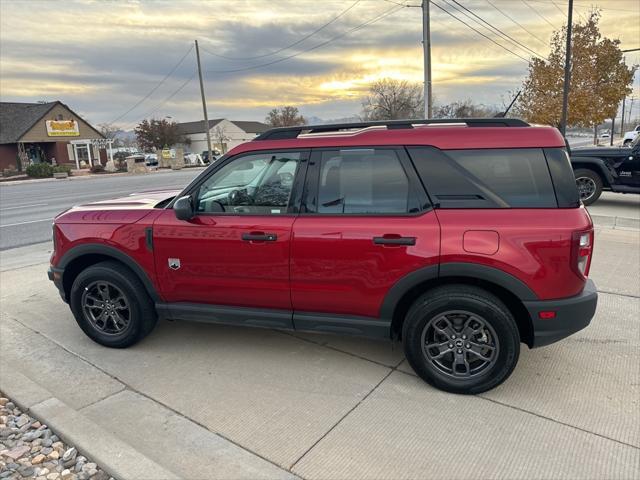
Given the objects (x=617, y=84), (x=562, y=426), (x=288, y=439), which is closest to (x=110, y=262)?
(x=288, y=439)

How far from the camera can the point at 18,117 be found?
43750mm

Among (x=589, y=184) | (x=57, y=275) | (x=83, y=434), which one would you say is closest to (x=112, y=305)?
(x=57, y=275)

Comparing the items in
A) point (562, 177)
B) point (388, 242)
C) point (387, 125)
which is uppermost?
point (387, 125)

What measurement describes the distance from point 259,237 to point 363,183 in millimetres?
848

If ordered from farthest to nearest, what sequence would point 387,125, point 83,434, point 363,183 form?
1. point 387,125
2. point 363,183
3. point 83,434

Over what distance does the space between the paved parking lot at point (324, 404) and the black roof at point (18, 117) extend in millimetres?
46049

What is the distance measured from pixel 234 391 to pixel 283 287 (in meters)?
0.82

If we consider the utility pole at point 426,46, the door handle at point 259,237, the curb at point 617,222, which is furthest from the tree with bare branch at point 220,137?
the door handle at point 259,237

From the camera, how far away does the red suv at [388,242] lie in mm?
2891

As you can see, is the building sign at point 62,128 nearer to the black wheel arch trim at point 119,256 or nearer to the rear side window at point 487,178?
the black wheel arch trim at point 119,256

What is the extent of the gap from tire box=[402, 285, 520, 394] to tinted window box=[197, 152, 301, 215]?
1.26 metres

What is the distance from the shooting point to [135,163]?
3894 centimetres

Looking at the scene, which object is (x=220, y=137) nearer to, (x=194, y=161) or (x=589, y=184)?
(x=194, y=161)

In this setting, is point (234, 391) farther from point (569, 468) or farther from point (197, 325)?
point (569, 468)
